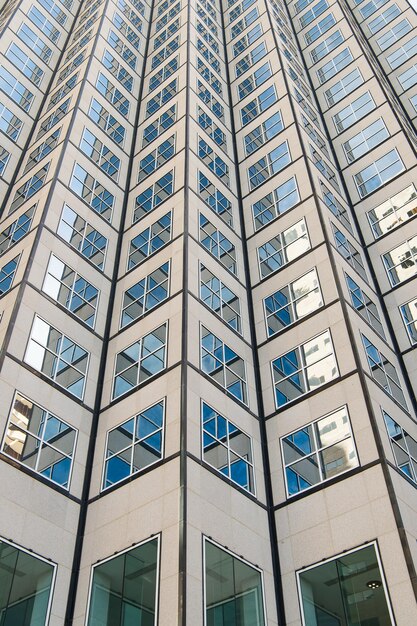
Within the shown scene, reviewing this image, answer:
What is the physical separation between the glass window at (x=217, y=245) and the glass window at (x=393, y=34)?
33271 millimetres

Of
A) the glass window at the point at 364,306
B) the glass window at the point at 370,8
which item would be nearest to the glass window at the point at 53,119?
the glass window at the point at 364,306

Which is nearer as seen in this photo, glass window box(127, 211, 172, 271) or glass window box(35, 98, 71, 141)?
glass window box(127, 211, 172, 271)

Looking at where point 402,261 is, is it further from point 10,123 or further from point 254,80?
point 10,123

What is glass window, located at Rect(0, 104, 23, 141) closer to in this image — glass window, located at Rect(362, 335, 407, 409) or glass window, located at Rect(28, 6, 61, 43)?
glass window, located at Rect(28, 6, 61, 43)

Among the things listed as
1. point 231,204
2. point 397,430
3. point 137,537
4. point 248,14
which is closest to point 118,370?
point 137,537

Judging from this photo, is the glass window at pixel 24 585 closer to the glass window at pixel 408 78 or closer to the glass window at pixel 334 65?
the glass window at pixel 334 65

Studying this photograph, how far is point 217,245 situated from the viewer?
30.9 meters

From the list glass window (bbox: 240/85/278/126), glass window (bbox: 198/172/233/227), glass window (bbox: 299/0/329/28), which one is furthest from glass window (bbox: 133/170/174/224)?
glass window (bbox: 299/0/329/28)

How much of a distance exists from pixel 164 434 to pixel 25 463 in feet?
15.0

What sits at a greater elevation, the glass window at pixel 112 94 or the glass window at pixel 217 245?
the glass window at pixel 112 94

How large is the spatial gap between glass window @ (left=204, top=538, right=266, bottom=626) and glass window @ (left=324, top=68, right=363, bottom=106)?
36.5 m

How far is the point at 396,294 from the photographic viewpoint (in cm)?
3094

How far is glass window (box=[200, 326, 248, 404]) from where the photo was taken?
24328 millimetres

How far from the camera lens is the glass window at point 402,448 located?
21781mm
